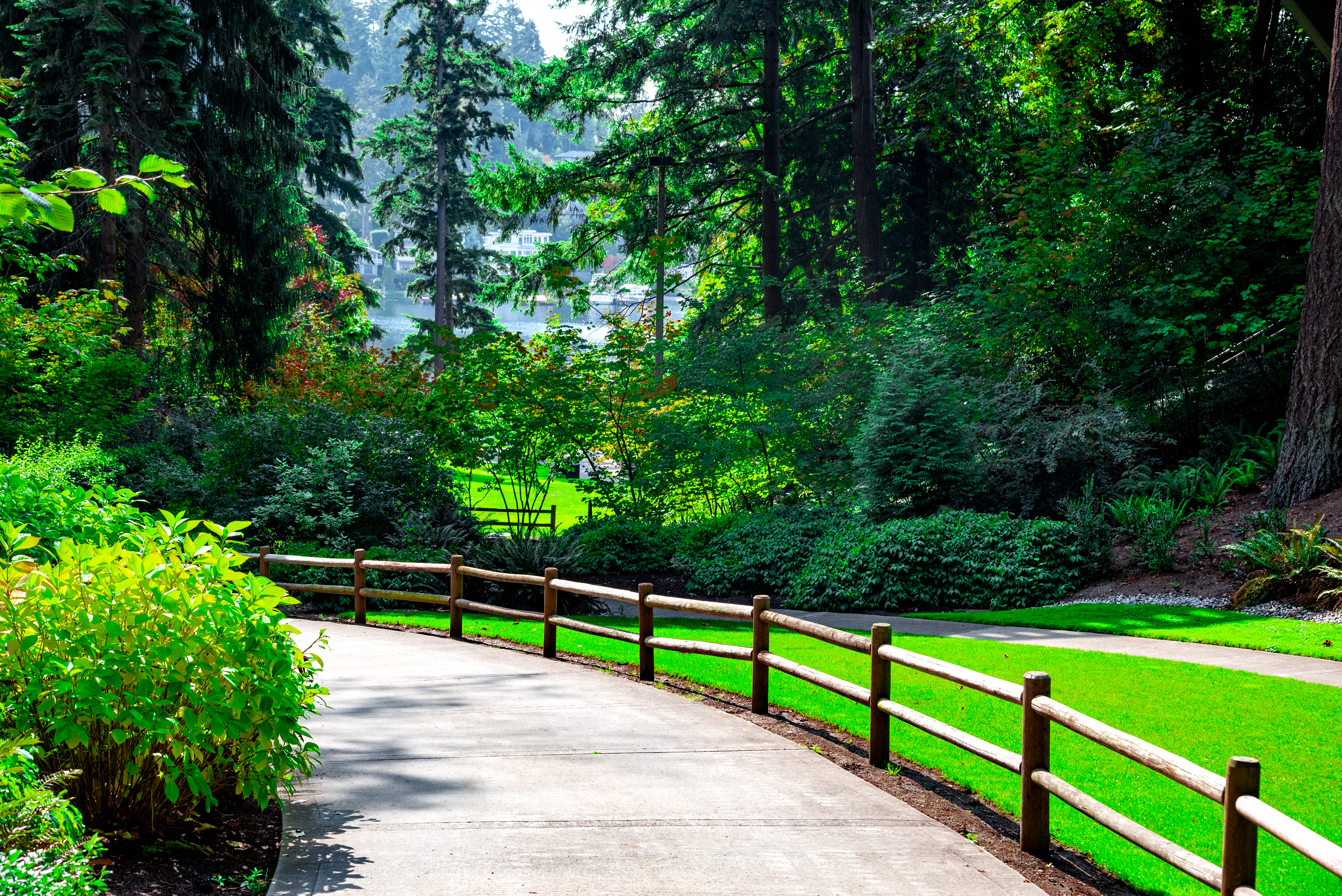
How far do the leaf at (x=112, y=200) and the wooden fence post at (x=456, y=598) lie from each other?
918cm

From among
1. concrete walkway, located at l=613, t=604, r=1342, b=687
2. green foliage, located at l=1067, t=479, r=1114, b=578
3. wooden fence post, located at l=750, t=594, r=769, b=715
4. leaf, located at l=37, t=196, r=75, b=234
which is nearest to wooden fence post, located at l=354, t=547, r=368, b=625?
concrete walkway, located at l=613, t=604, r=1342, b=687

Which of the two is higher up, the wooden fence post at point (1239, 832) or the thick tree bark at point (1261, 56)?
the thick tree bark at point (1261, 56)

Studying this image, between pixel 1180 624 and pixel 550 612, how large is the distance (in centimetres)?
729

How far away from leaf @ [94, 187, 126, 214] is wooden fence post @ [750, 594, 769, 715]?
560cm

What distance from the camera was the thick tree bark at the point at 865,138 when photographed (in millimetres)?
28188

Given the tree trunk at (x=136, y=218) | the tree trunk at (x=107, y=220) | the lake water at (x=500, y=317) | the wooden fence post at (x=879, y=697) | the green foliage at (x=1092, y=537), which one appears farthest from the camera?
the lake water at (x=500, y=317)

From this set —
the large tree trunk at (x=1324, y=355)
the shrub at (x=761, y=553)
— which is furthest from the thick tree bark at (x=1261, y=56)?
the shrub at (x=761, y=553)

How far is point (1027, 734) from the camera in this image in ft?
18.3

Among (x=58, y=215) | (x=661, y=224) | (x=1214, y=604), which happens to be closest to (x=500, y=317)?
(x=661, y=224)

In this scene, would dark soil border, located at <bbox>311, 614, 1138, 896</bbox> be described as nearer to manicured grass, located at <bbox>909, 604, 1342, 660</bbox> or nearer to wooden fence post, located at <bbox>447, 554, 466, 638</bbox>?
wooden fence post, located at <bbox>447, 554, 466, 638</bbox>

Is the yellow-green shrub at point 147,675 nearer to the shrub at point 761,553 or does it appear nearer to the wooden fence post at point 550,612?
the wooden fence post at point 550,612

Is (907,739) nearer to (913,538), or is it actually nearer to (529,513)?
(913,538)

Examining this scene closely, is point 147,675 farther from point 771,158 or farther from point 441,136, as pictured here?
point 441,136

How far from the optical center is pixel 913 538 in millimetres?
16016
